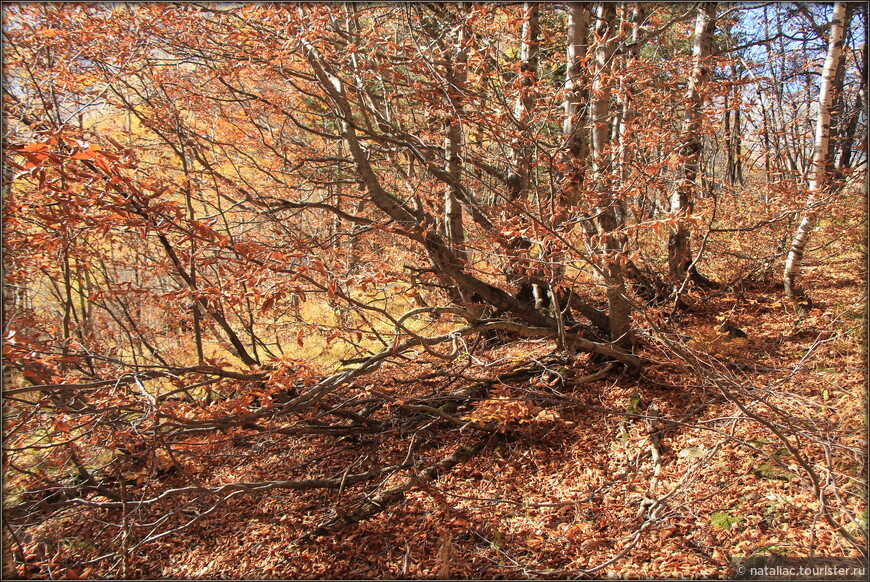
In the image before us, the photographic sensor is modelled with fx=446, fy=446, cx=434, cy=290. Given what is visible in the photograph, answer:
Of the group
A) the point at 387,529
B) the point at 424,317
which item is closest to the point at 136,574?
the point at 387,529

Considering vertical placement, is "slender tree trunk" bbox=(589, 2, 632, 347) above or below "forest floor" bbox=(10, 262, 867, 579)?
above

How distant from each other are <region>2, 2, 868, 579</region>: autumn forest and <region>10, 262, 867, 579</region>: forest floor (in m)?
0.03

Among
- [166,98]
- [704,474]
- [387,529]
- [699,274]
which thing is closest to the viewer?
[704,474]

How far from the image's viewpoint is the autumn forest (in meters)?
3.51

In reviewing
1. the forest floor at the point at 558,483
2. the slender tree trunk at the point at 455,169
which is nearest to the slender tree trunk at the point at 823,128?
the forest floor at the point at 558,483

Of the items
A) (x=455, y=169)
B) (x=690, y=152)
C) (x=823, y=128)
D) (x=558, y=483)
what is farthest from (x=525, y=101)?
(x=558, y=483)

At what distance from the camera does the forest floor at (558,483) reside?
3.54 m

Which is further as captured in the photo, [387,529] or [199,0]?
[199,0]

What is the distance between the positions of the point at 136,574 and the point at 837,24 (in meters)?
10.6

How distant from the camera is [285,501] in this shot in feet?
17.8

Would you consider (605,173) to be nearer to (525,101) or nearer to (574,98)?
(574,98)

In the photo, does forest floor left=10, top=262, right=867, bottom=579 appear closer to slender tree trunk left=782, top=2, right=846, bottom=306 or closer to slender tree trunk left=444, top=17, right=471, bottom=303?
slender tree trunk left=782, top=2, right=846, bottom=306

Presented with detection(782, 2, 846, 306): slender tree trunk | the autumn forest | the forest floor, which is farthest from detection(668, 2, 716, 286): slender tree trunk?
detection(782, 2, 846, 306): slender tree trunk

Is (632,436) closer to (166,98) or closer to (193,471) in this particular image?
(193,471)
